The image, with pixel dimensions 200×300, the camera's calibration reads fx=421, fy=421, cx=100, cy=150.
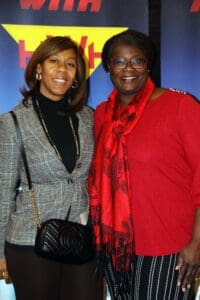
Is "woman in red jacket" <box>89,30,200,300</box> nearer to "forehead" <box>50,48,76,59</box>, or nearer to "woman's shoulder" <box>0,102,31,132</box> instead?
"forehead" <box>50,48,76,59</box>

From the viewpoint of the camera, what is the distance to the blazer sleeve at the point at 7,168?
155 cm

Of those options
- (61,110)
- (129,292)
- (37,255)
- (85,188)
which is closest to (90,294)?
(129,292)

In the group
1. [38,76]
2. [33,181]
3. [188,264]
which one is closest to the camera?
[188,264]

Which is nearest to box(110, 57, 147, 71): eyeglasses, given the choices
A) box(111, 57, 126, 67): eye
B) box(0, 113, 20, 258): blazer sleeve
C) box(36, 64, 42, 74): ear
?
box(111, 57, 126, 67): eye

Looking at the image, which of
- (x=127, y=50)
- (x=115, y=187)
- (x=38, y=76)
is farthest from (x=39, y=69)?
(x=115, y=187)

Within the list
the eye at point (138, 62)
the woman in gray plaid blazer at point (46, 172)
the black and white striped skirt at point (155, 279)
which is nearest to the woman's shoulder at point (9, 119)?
the woman in gray plaid blazer at point (46, 172)

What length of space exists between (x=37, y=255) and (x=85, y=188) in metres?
0.31

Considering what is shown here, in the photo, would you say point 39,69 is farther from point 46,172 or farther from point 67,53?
point 46,172

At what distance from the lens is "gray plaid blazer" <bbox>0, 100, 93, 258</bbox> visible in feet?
5.13

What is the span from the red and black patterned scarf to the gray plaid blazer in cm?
7

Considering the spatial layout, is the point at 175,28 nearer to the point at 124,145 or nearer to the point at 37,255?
the point at 124,145

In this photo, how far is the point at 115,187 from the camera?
1541 mm

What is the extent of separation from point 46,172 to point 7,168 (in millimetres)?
147

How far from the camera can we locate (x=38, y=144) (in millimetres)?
1572
